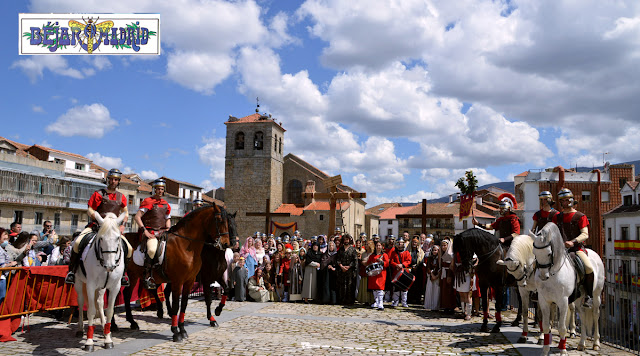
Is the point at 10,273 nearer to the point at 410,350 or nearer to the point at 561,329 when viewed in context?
the point at 410,350

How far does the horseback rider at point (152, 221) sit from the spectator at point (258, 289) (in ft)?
18.3

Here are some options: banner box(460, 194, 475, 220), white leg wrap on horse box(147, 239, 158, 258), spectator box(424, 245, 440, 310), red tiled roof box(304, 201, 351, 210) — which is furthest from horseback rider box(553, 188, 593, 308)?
red tiled roof box(304, 201, 351, 210)

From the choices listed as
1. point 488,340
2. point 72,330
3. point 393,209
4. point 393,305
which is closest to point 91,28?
point 72,330

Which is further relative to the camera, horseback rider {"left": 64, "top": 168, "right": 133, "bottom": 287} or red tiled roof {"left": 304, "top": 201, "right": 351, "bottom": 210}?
red tiled roof {"left": 304, "top": 201, "right": 351, "bottom": 210}

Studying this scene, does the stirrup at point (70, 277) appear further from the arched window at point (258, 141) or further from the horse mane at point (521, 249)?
the arched window at point (258, 141)

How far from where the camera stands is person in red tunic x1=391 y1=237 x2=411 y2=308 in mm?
13133

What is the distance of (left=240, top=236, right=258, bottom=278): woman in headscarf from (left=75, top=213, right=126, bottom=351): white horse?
7.16 metres

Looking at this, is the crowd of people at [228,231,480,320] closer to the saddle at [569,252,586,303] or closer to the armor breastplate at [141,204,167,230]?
the saddle at [569,252,586,303]

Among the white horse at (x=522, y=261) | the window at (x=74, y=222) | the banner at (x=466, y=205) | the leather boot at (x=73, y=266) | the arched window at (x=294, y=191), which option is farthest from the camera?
the arched window at (x=294, y=191)

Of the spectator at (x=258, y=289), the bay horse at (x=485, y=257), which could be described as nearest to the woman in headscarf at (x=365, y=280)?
the spectator at (x=258, y=289)

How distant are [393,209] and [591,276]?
78.4 meters

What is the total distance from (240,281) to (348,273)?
3.20 meters

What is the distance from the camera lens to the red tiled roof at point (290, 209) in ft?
167

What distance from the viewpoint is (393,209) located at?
85.3 metres
